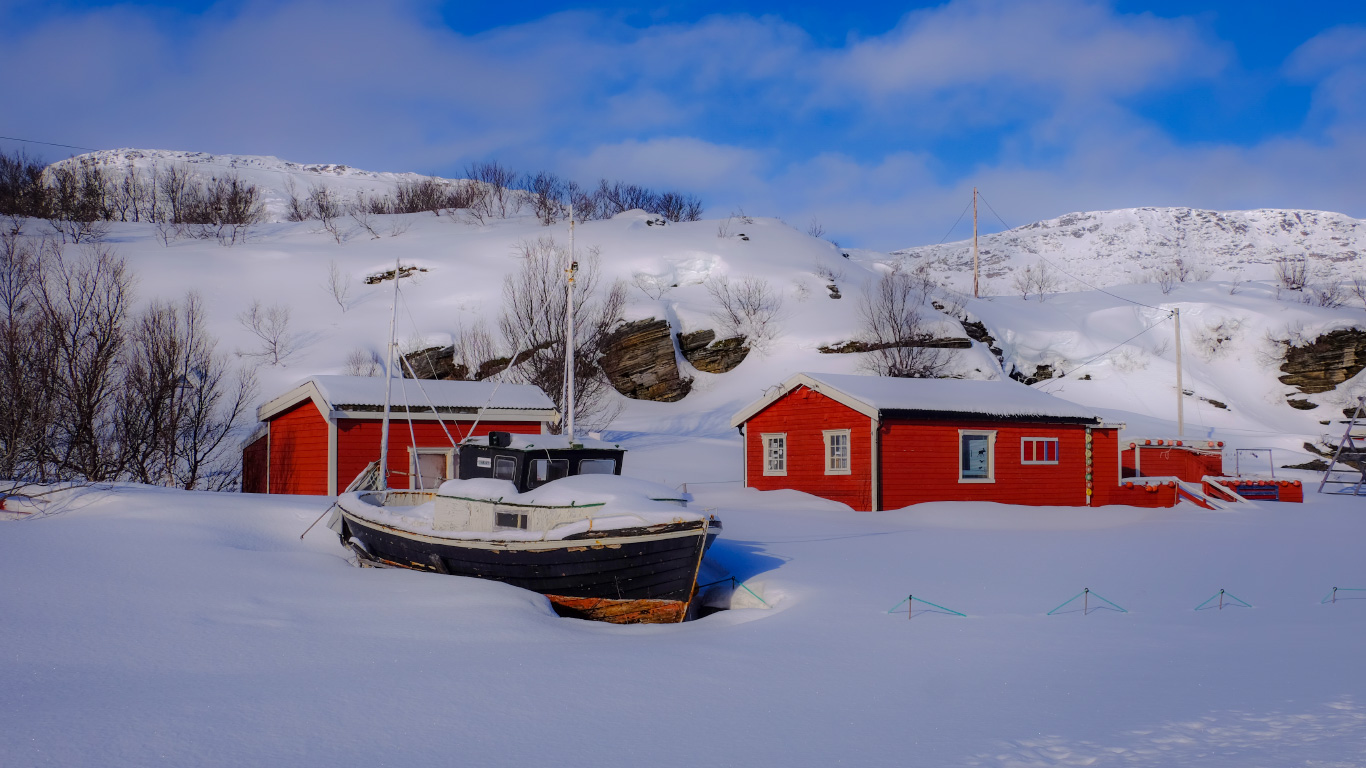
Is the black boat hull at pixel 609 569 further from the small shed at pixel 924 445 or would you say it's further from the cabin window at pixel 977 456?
the cabin window at pixel 977 456

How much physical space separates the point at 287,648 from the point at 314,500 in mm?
11076

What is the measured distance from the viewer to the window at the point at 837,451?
22.8 meters

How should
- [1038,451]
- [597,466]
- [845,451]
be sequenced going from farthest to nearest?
1. [1038,451]
2. [845,451]
3. [597,466]

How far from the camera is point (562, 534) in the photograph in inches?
479

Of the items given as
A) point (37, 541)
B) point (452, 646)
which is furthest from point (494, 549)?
point (37, 541)

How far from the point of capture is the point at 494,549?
12625 millimetres

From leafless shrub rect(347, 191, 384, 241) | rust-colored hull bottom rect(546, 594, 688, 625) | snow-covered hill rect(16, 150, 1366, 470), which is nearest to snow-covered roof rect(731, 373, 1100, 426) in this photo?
snow-covered hill rect(16, 150, 1366, 470)

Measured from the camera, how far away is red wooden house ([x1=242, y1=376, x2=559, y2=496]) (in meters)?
22.2

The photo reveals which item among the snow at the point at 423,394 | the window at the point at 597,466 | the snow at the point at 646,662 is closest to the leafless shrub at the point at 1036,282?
the snow at the point at 423,394

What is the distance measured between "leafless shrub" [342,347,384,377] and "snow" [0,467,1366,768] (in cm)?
2688

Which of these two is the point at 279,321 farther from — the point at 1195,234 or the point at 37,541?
the point at 1195,234

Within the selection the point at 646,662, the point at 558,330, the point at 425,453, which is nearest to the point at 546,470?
the point at 646,662

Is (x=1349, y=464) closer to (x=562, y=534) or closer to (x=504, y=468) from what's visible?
(x=504, y=468)

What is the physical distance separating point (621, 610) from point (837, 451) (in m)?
11.8
